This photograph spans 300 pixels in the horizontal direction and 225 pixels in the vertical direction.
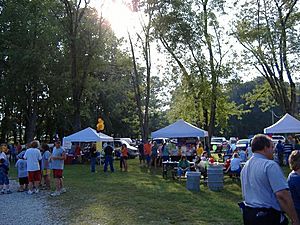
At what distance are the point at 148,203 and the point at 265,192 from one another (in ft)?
23.7

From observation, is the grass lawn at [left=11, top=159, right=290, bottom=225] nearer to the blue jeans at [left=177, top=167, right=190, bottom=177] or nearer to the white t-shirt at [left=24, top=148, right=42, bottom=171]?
the blue jeans at [left=177, top=167, right=190, bottom=177]

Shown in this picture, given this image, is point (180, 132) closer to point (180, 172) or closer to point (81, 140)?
point (180, 172)

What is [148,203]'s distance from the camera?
10688 mm

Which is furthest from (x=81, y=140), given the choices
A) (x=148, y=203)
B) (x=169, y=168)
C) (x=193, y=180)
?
(x=148, y=203)

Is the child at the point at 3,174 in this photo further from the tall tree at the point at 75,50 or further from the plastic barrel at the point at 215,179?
the tall tree at the point at 75,50

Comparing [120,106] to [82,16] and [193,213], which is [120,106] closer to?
[82,16]

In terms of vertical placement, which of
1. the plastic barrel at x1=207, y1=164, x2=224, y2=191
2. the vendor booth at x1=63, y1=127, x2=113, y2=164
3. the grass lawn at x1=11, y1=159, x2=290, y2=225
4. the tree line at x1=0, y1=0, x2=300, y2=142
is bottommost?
the grass lawn at x1=11, y1=159, x2=290, y2=225

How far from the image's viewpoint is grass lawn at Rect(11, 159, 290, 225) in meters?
8.65

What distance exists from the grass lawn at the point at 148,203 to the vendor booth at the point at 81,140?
10.7 metres

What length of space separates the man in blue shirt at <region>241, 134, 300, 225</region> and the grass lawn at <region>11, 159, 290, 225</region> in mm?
4549

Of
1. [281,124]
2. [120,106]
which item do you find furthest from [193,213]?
[120,106]

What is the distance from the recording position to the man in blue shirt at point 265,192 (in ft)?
11.9

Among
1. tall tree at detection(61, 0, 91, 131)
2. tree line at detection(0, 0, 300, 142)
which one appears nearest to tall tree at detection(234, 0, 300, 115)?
tree line at detection(0, 0, 300, 142)

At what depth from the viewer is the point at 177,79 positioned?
33.0m
